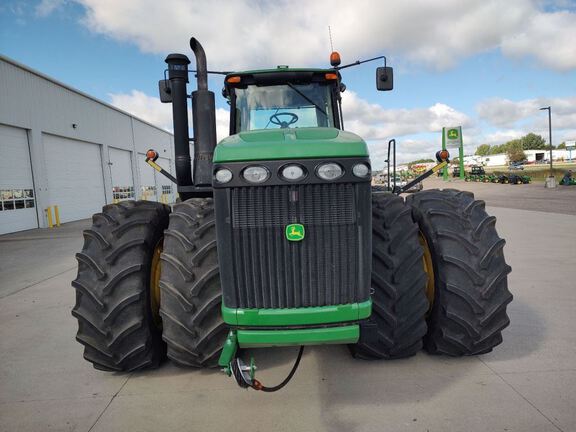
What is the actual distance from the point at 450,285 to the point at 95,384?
2713mm

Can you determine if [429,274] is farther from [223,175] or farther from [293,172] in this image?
[223,175]

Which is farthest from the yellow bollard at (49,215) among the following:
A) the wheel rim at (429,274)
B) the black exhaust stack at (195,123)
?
the wheel rim at (429,274)

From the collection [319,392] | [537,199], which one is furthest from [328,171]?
[537,199]

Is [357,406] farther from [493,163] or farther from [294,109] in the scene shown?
[493,163]

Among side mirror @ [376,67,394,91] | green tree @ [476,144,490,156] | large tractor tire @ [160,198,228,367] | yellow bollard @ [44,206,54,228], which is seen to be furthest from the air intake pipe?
green tree @ [476,144,490,156]

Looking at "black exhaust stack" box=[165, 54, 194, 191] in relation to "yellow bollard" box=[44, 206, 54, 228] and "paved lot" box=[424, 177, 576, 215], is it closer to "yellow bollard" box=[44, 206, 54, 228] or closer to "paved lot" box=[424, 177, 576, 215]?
"paved lot" box=[424, 177, 576, 215]

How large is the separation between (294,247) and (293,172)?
41 cm

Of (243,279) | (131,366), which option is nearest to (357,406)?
(243,279)

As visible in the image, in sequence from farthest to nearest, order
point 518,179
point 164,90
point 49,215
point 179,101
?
point 518,179 → point 49,215 → point 164,90 → point 179,101

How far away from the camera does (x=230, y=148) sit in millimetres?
2113

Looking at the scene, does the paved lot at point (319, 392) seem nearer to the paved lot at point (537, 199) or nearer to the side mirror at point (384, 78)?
the side mirror at point (384, 78)

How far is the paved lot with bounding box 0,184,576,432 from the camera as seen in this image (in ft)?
7.75

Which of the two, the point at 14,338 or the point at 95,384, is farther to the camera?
the point at 14,338

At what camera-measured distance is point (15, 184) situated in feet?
47.0
